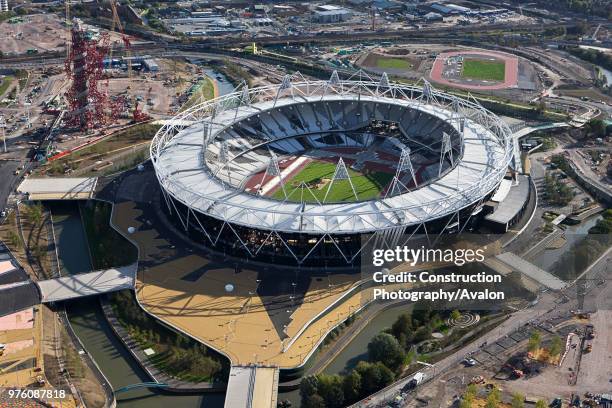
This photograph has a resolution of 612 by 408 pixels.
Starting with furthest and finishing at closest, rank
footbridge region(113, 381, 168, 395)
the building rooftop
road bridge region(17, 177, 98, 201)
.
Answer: road bridge region(17, 177, 98, 201), the building rooftop, footbridge region(113, 381, 168, 395)

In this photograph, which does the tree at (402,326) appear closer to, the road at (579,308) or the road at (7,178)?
the road at (579,308)

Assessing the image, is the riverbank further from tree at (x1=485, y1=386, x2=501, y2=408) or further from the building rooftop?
the building rooftop

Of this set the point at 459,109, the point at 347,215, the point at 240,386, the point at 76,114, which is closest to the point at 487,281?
the point at 347,215

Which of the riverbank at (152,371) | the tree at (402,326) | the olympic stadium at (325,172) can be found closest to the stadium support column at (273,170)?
the olympic stadium at (325,172)

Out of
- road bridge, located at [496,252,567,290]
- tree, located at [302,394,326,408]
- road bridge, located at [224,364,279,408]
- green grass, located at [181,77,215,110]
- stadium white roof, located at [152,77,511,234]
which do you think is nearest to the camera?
tree, located at [302,394,326,408]

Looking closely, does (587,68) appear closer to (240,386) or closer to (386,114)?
(386,114)

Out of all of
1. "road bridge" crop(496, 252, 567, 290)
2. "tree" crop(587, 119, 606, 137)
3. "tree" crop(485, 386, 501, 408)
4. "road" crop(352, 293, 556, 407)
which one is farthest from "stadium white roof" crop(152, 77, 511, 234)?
"tree" crop(587, 119, 606, 137)
